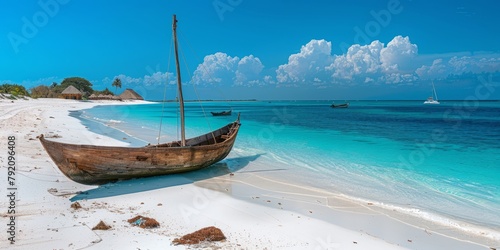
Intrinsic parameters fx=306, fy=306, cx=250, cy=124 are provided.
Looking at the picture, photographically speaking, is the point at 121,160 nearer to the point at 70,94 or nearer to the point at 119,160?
the point at 119,160

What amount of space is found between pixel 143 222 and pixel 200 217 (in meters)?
0.95

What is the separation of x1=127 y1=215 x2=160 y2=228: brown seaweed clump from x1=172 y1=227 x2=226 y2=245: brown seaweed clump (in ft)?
2.15

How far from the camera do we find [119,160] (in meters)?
6.50

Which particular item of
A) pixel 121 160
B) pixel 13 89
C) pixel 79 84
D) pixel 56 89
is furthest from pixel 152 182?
pixel 79 84

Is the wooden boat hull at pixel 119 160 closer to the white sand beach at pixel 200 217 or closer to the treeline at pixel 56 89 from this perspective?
the white sand beach at pixel 200 217

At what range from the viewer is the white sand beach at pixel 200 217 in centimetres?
414

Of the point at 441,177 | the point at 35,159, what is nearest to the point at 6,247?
the point at 35,159

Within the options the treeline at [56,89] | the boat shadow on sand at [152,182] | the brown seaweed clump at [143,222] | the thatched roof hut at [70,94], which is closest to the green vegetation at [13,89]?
the treeline at [56,89]

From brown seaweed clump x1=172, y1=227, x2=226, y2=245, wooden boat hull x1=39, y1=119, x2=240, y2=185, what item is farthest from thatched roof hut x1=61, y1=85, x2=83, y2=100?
brown seaweed clump x1=172, y1=227, x2=226, y2=245

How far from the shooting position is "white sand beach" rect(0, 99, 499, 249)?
414 centimetres

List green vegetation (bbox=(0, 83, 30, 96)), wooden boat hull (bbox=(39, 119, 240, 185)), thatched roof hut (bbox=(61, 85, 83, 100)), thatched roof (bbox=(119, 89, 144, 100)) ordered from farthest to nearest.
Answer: thatched roof (bbox=(119, 89, 144, 100))
thatched roof hut (bbox=(61, 85, 83, 100))
green vegetation (bbox=(0, 83, 30, 96))
wooden boat hull (bbox=(39, 119, 240, 185))

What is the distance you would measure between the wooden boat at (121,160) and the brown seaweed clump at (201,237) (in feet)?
10.0

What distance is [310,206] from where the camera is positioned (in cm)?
612

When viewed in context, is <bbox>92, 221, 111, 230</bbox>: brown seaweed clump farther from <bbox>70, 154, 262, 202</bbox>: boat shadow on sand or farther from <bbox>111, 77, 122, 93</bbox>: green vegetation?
<bbox>111, 77, 122, 93</bbox>: green vegetation
